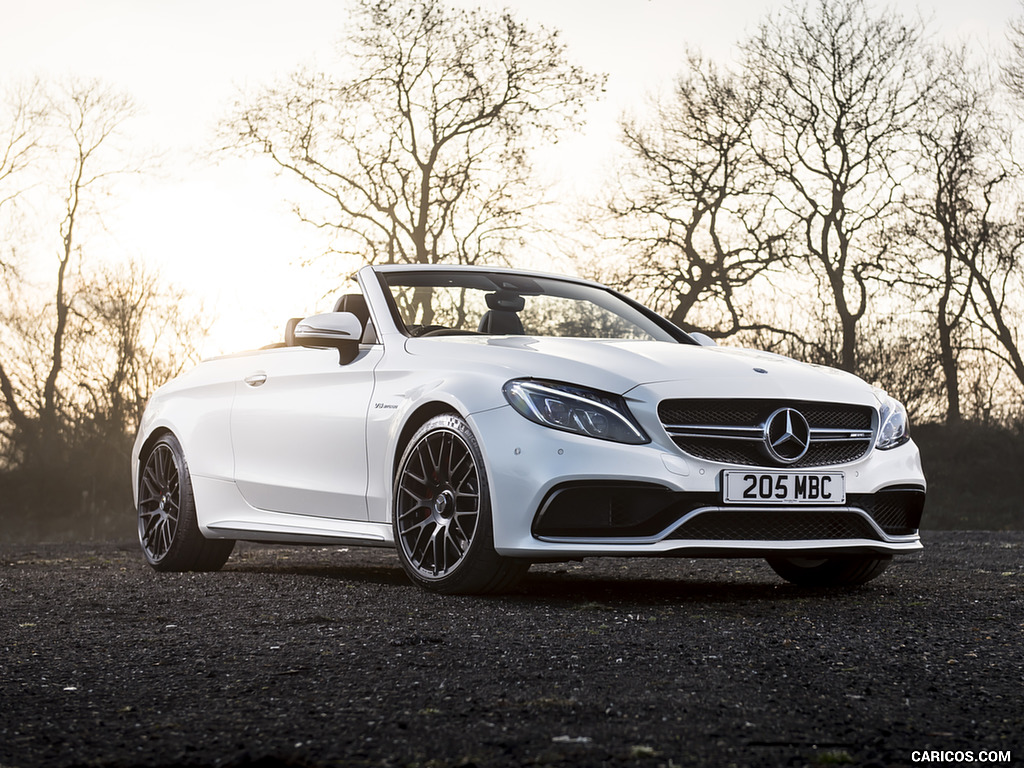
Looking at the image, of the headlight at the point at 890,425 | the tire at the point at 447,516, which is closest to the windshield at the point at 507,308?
the tire at the point at 447,516

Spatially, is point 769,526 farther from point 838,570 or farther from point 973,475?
point 973,475

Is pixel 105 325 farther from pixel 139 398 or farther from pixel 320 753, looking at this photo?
pixel 320 753

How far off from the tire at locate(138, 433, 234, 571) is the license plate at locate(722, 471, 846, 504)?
348 cm

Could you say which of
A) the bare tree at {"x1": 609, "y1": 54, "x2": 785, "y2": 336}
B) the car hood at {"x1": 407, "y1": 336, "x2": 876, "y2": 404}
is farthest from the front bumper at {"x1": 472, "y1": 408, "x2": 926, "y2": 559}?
the bare tree at {"x1": 609, "y1": 54, "x2": 785, "y2": 336}

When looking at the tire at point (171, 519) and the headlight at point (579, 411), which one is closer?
the headlight at point (579, 411)

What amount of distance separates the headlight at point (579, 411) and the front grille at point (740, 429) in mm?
160

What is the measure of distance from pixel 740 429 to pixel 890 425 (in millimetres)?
960

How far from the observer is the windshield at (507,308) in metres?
6.32

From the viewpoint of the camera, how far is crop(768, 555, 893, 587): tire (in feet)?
20.0

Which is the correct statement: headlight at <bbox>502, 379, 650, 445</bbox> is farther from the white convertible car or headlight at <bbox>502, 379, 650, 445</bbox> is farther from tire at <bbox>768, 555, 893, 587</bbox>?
tire at <bbox>768, 555, 893, 587</bbox>

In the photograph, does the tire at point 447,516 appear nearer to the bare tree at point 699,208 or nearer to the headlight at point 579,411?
the headlight at point 579,411

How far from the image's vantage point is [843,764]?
2479 mm

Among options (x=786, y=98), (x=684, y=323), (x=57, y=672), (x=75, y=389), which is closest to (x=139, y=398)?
(x=75, y=389)

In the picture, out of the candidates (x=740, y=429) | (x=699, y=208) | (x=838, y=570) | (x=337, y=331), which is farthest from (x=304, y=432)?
(x=699, y=208)
